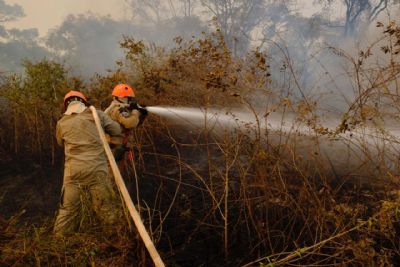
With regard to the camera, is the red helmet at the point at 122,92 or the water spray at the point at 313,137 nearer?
the water spray at the point at 313,137

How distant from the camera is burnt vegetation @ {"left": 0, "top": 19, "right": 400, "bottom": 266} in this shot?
258 cm

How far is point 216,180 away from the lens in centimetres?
500

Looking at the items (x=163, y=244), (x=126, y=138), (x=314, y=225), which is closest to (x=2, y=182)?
(x=126, y=138)

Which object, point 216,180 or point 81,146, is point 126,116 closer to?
point 81,146

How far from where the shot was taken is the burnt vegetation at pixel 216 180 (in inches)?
102

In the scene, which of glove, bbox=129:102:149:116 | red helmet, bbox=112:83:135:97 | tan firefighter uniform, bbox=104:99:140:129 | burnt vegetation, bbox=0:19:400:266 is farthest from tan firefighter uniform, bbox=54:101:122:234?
red helmet, bbox=112:83:135:97

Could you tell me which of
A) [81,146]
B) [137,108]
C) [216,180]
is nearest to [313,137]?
[216,180]

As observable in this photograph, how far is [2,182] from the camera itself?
18.4 feet

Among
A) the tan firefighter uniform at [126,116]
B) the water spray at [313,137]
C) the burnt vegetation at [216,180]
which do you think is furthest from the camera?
the tan firefighter uniform at [126,116]

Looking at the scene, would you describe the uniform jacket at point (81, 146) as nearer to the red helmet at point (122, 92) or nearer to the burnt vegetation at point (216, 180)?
the burnt vegetation at point (216, 180)

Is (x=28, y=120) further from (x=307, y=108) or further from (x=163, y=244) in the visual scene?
(x=307, y=108)

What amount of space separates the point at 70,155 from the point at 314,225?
7.71 ft

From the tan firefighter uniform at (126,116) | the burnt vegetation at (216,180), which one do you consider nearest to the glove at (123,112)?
the tan firefighter uniform at (126,116)

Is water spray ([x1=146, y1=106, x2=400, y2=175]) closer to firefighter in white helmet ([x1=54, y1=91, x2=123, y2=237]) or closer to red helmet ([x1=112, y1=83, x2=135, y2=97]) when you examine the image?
red helmet ([x1=112, y1=83, x2=135, y2=97])
